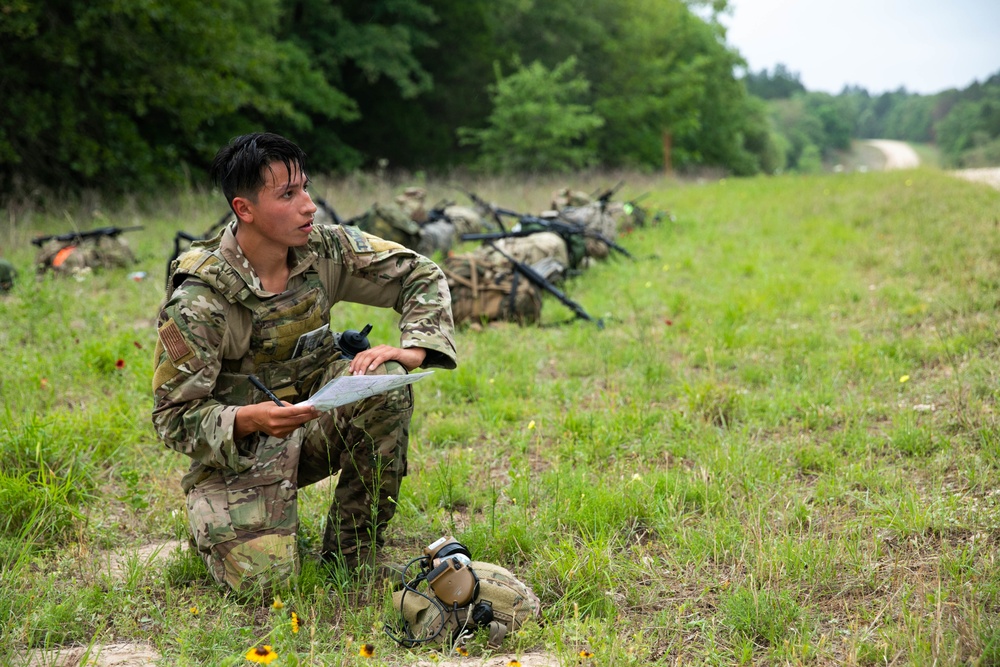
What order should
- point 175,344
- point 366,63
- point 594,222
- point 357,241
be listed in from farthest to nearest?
point 366,63 < point 594,222 < point 357,241 < point 175,344

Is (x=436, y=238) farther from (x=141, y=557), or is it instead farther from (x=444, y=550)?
(x=444, y=550)

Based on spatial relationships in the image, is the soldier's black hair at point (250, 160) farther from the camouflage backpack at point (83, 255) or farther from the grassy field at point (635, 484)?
the camouflage backpack at point (83, 255)

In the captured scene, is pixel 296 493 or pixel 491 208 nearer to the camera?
pixel 296 493

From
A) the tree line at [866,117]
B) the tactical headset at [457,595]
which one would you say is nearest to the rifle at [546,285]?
the tactical headset at [457,595]

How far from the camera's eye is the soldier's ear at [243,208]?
3051mm

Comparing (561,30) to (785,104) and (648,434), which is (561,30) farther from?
(785,104)

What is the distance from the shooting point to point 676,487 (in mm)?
3652

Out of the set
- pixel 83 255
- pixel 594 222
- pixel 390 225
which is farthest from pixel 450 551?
pixel 594 222

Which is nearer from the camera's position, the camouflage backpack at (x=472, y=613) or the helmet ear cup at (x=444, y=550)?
the camouflage backpack at (x=472, y=613)

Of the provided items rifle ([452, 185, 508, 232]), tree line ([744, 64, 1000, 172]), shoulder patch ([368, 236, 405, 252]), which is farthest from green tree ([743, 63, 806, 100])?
shoulder patch ([368, 236, 405, 252])

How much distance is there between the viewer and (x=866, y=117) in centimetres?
10344

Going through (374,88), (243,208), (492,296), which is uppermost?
(374,88)

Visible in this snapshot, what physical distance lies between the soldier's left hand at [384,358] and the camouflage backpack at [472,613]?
788mm

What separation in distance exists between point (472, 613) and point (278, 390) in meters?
1.18
